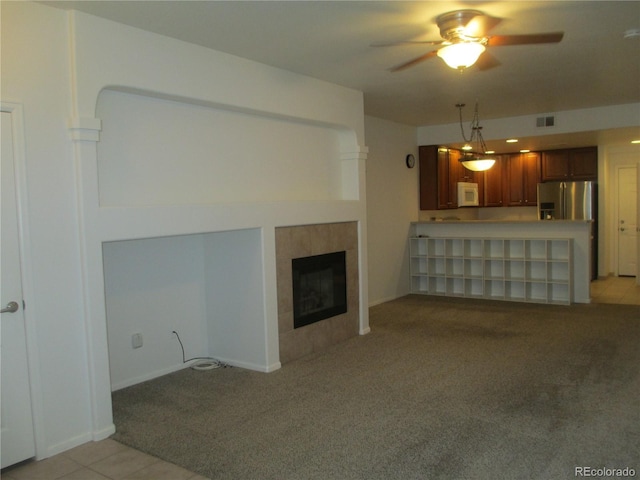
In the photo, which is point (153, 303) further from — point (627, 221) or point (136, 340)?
point (627, 221)

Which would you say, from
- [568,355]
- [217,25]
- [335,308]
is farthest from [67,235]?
[568,355]

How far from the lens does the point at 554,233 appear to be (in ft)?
24.0

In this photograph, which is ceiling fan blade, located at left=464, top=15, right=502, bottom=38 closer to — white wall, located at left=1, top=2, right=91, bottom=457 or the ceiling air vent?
white wall, located at left=1, top=2, right=91, bottom=457

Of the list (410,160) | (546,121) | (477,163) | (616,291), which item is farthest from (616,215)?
(477,163)

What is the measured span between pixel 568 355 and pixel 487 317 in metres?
1.64

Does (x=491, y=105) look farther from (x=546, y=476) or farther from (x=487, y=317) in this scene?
(x=546, y=476)

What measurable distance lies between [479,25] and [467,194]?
5.87 m

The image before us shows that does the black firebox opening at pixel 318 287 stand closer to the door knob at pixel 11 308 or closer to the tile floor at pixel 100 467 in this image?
the tile floor at pixel 100 467

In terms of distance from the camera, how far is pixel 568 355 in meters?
4.82

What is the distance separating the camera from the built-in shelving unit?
283 inches

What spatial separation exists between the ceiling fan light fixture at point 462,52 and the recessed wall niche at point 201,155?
78.2 inches

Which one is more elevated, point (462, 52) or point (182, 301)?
point (462, 52)

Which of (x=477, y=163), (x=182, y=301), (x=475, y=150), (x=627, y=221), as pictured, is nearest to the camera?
(x=182, y=301)
